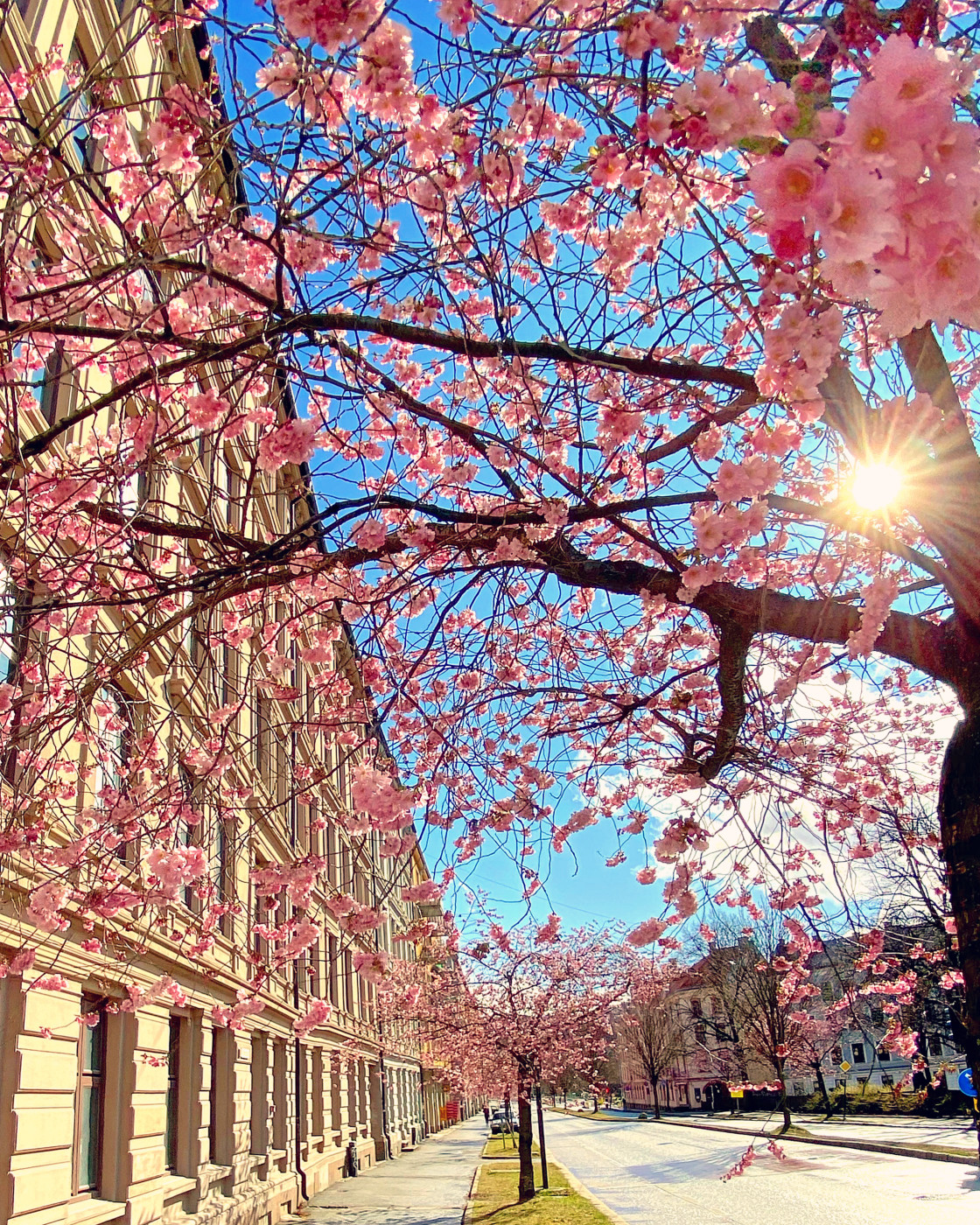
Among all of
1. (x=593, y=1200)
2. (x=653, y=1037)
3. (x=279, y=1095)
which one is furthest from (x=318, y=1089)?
(x=653, y=1037)

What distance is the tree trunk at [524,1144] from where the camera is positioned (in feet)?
57.9

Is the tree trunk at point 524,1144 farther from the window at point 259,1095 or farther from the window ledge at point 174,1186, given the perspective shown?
the window ledge at point 174,1186

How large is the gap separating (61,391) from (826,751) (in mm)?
7215

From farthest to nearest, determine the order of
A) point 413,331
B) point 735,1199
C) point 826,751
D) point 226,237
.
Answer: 1. point 735,1199
2. point 826,751
3. point 226,237
4. point 413,331

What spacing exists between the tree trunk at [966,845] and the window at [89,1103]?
7.28 meters

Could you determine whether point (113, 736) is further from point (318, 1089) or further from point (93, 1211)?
point (318, 1089)

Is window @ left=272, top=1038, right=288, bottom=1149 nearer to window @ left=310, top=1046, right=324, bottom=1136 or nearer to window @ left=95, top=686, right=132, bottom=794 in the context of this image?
window @ left=310, top=1046, right=324, bottom=1136

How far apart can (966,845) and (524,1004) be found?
21.2 m

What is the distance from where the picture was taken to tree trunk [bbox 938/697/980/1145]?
11.6 feet

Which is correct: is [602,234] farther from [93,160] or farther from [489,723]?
[93,160]

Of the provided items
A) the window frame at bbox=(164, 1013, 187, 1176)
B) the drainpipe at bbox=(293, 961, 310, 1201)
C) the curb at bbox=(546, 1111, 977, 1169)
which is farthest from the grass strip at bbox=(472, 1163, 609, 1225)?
the window frame at bbox=(164, 1013, 187, 1176)

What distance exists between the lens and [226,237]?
5.32 metres

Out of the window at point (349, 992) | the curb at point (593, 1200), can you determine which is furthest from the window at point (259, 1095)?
the window at point (349, 992)

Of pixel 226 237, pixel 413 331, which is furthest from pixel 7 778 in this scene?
pixel 413 331
